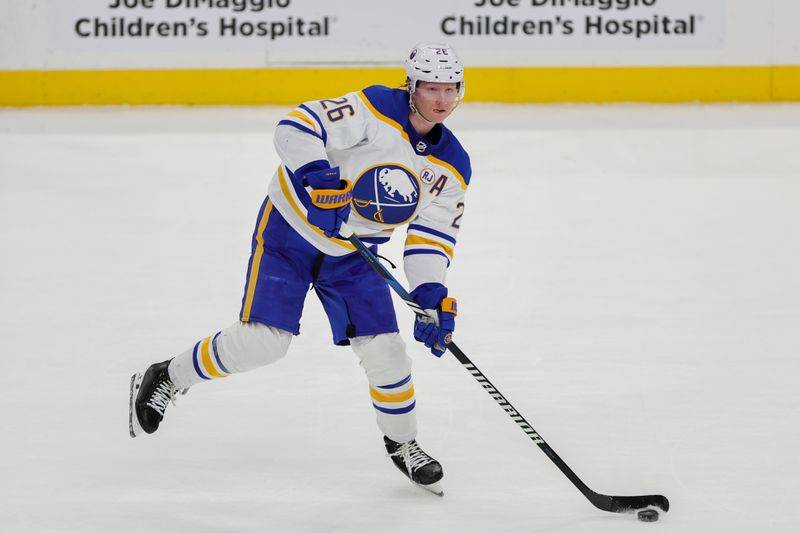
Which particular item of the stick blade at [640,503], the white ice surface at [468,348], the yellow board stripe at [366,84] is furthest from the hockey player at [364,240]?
the yellow board stripe at [366,84]

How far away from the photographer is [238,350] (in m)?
2.68

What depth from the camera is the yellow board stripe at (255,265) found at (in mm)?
2699

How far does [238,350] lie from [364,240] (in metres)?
0.39

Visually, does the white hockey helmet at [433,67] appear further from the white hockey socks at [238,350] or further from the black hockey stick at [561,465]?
the white hockey socks at [238,350]

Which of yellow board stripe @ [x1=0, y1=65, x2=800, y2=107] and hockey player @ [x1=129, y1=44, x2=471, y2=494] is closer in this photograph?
hockey player @ [x1=129, y1=44, x2=471, y2=494]

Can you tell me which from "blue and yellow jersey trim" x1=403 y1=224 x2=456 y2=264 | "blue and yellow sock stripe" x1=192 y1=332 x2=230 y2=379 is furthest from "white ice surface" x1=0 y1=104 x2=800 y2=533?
"blue and yellow jersey trim" x1=403 y1=224 x2=456 y2=264

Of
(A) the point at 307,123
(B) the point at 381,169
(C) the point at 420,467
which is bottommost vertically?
(C) the point at 420,467

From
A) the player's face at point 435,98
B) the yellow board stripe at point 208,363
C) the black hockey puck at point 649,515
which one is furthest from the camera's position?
the yellow board stripe at point 208,363

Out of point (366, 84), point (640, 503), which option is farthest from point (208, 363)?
point (366, 84)

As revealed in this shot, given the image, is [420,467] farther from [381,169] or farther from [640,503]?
[381,169]

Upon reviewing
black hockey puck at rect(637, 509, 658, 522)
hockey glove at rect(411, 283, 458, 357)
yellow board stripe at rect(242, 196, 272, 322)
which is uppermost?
yellow board stripe at rect(242, 196, 272, 322)

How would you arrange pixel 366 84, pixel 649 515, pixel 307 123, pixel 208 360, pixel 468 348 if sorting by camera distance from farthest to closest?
pixel 366 84 < pixel 468 348 < pixel 208 360 < pixel 307 123 < pixel 649 515

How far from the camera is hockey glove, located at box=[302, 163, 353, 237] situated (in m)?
2.52

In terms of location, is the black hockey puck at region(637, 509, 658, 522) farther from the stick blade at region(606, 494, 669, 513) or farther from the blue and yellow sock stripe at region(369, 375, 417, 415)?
the blue and yellow sock stripe at region(369, 375, 417, 415)
